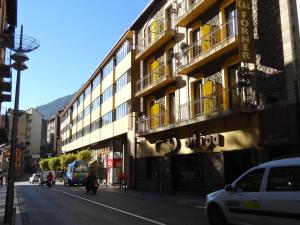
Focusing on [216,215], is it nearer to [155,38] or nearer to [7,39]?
[7,39]

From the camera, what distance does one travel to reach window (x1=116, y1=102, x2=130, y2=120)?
4041 centimetres

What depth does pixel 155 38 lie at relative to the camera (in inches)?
1257

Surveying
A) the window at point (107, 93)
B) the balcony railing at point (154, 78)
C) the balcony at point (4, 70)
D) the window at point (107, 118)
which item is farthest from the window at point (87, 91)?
the balcony at point (4, 70)

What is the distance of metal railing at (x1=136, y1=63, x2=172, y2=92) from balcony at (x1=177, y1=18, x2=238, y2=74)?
266 cm

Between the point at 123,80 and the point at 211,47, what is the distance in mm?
20377

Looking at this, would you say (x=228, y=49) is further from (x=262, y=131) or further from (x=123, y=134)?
(x=123, y=134)

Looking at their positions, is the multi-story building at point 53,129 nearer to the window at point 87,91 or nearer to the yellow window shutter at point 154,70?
the window at point 87,91

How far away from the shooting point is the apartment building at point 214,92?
19.0 meters

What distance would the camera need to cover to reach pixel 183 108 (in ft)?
88.7

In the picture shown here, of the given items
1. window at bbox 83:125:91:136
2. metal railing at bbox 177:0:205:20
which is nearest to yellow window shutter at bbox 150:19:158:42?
metal railing at bbox 177:0:205:20

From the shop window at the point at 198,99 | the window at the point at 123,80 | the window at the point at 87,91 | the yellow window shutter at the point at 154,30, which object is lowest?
the shop window at the point at 198,99

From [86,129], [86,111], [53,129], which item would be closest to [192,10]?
[86,129]

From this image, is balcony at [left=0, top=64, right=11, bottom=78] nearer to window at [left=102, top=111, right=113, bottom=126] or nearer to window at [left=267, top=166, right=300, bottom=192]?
window at [left=267, top=166, right=300, bottom=192]

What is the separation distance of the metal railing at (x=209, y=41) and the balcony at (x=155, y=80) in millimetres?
1594
